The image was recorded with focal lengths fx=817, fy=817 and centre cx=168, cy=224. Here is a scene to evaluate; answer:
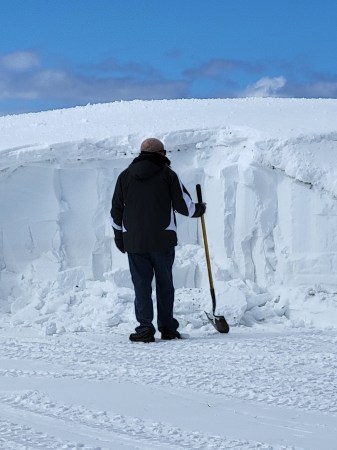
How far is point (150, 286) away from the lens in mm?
6805

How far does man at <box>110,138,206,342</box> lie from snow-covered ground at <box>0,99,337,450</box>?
31 cm

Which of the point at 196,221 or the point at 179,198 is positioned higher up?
the point at 179,198

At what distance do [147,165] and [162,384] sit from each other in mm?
2051

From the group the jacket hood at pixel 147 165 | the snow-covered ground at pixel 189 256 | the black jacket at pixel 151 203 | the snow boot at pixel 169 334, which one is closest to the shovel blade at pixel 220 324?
the snow-covered ground at pixel 189 256

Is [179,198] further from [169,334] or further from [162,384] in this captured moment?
[162,384]

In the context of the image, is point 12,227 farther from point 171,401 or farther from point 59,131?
point 171,401

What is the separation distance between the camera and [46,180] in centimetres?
875

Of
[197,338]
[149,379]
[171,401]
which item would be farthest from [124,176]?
[171,401]

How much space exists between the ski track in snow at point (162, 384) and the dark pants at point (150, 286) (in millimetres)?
235

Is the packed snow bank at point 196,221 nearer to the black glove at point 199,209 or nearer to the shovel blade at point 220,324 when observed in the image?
the shovel blade at point 220,324

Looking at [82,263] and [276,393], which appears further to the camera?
[82,263]

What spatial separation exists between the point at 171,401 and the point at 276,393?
2.19ft

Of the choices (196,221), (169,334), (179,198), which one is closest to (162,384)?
(169,334)

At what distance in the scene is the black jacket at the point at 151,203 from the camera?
21.9ft
